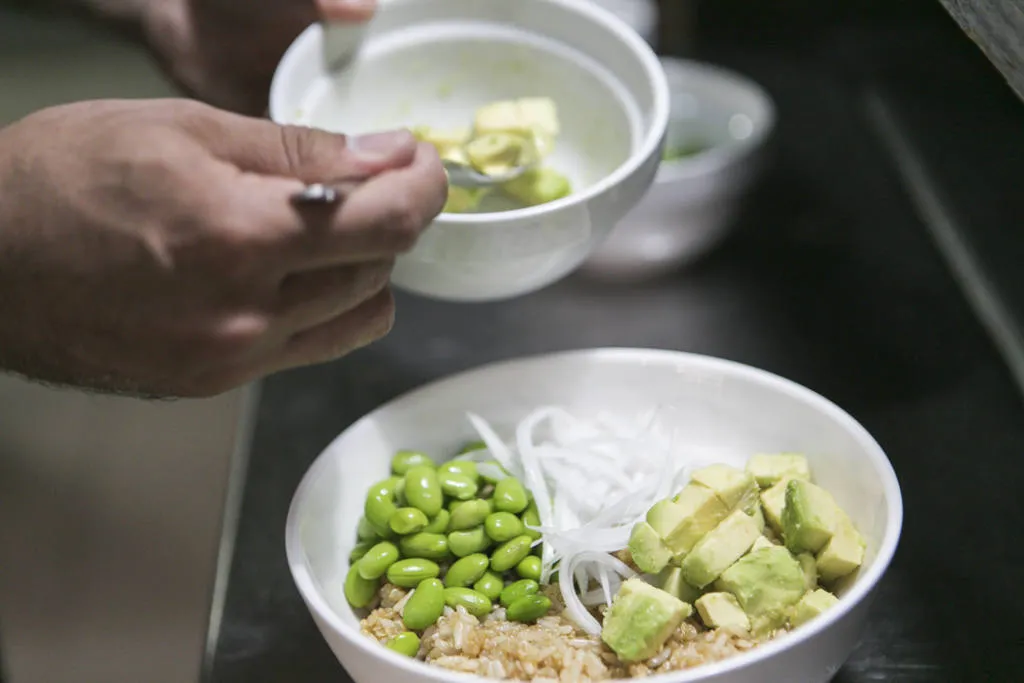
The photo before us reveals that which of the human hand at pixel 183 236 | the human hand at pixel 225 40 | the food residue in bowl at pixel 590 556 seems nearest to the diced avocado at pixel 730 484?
the food residue in bowl at pixel 590 556

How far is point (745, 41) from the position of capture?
5.58 ft

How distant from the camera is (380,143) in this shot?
723 millimetres

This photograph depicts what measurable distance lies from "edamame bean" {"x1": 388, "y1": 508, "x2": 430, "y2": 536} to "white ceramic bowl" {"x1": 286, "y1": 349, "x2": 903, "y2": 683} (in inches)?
2.7

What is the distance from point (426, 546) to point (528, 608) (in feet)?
0.33

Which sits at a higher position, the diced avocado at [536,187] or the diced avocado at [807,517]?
the diced avocado at [536,187]

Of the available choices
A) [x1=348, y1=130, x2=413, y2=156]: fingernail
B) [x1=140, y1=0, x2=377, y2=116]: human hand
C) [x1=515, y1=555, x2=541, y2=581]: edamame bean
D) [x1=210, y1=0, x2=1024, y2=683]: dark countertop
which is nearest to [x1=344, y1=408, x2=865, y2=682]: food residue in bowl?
[x1=515, y1=555, x2=541, y2=581]: edamame bean

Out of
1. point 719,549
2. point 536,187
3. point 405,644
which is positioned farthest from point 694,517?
point 536,187

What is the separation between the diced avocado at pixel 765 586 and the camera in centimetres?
78

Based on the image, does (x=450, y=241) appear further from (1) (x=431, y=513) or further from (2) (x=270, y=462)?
(2) (x=270, y=462)

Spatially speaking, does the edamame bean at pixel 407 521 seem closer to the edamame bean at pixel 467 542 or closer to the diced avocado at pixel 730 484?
the edamame bean at pixel 467 542

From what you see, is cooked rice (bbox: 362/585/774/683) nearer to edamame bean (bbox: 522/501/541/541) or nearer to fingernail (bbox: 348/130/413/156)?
edamame bean (bbox: 522/501/541/541)

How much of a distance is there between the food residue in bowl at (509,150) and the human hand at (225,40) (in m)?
0.21

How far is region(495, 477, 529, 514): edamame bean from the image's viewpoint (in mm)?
883

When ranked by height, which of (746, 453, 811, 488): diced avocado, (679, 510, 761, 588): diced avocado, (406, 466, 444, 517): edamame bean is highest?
(679, 510, 761, 588): diced avocado
